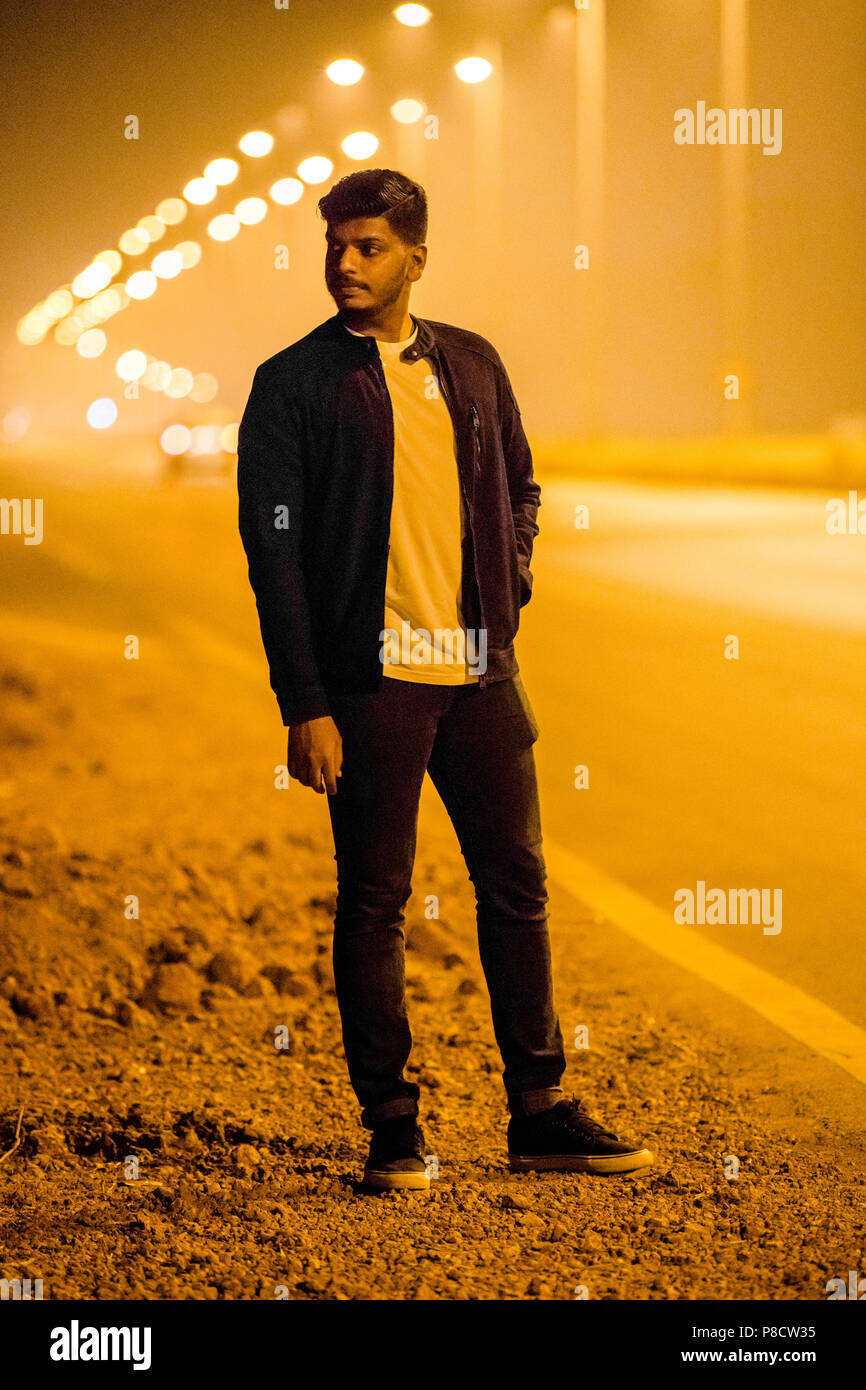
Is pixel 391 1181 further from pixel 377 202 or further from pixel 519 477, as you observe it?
pixel 377 202

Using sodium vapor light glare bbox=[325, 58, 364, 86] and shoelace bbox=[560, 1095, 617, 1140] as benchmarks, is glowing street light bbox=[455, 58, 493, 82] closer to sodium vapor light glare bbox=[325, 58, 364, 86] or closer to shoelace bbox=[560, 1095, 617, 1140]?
sodium vapor light glare bbox=[325, 58, 364, 86]

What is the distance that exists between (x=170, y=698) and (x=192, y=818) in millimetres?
3950

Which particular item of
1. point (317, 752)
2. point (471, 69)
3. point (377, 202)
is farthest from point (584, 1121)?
point (471, 69)

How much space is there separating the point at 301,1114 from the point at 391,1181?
64 centimetres

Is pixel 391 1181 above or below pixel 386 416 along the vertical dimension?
below

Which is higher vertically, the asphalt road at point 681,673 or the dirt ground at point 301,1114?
the asphalt road at point 681,673

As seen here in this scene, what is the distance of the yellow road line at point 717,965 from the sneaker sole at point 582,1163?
0.88 metres

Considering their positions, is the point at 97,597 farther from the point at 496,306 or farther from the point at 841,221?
the point at 841,221

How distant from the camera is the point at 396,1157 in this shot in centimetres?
392

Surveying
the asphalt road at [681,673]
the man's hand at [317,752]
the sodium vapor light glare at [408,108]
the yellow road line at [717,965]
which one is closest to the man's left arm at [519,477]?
the man's hand at [317,752]

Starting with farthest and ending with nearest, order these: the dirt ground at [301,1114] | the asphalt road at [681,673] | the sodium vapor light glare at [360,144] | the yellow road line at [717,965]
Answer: the sodium vapor light glare at [360,144], the asphalt road at [681,673], the yellow road line at [717,965], the dirt ground at [301,1114]

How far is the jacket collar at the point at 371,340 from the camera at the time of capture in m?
3.88

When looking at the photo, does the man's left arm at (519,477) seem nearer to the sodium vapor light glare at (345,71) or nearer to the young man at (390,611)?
the young man at (390,611)

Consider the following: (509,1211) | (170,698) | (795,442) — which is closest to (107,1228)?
(509,1211)
